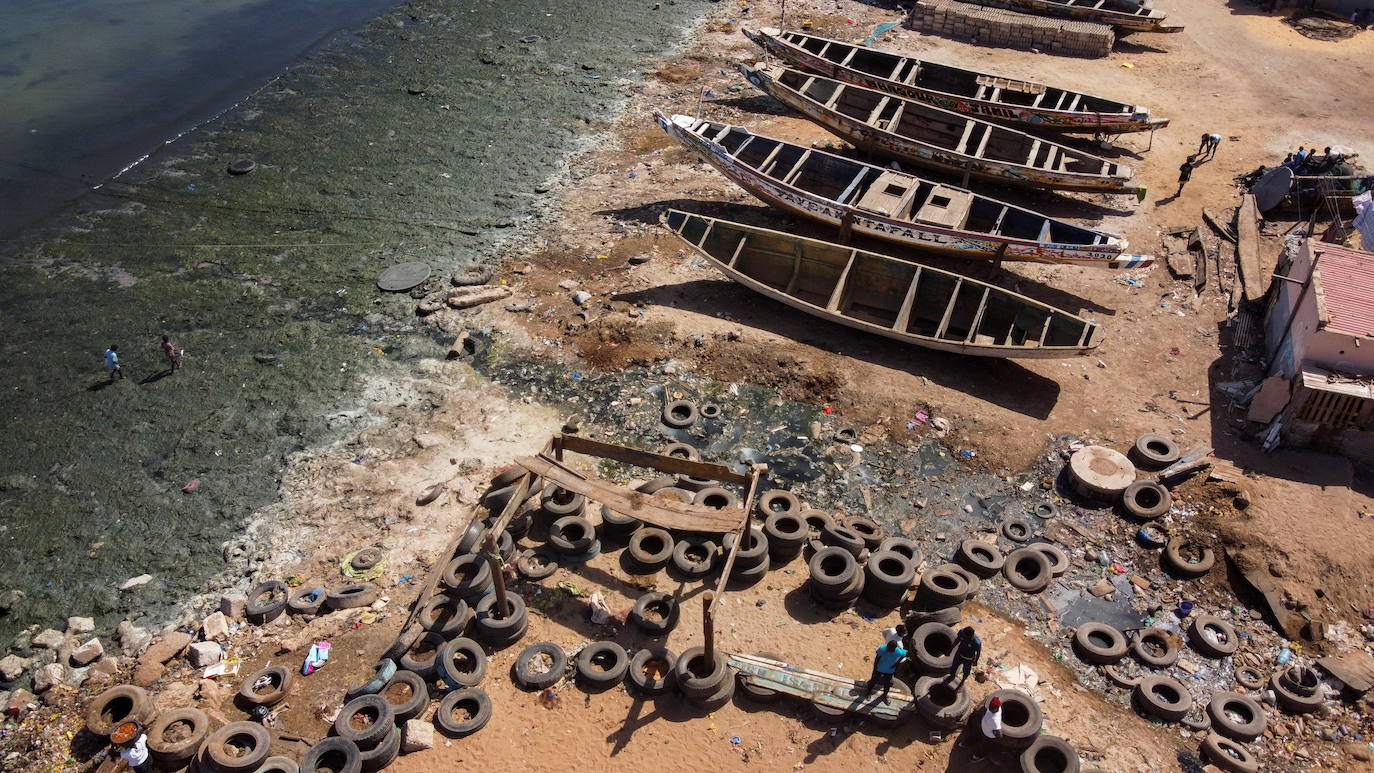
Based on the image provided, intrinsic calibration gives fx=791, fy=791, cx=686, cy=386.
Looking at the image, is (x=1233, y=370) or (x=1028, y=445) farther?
(x=1233, y=370)

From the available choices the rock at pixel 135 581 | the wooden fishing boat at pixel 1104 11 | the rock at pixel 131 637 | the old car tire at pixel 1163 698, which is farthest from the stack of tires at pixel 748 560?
the wooden fishing boat at pixel 1104 11

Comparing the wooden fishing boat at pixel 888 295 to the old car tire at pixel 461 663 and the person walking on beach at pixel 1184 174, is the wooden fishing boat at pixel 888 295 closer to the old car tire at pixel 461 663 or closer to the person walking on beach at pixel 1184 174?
the person walking on beach at pixel 1184 174

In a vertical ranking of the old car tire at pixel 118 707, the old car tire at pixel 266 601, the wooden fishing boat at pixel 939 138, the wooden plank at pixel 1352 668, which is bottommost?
the wooden plank at pixel 1352 668

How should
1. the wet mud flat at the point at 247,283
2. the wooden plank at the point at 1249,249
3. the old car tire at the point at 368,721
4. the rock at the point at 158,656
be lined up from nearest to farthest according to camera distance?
the old car tire at the point at 368,721
the rock at the point at 158,656
the wet mud flat at the point at 247,283
the wooden plank at the point at 1249,249

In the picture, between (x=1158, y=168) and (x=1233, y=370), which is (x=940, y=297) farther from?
(x=1158, y=168)

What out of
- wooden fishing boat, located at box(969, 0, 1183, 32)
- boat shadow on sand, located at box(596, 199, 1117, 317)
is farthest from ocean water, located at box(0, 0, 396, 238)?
wooden fishing boat, located at box(969, 0, 1183, 32)

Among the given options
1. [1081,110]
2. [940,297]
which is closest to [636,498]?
[940,297]
